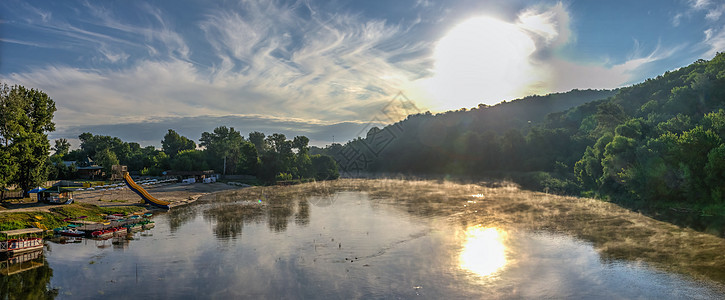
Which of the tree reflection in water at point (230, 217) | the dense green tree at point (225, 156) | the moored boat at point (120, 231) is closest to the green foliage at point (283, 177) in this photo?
the dense green tree at point (225, 156)

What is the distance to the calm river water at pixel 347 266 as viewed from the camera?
2338 cm

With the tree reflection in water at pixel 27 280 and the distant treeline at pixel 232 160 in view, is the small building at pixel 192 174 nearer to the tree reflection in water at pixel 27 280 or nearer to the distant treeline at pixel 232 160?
the distant treeline at pixel 232 160

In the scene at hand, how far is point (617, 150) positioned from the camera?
63562 millimetres

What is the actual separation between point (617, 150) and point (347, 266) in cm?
5736

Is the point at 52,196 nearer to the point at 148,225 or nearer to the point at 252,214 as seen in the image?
the point at 148,225

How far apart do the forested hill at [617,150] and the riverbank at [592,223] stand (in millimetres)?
7348

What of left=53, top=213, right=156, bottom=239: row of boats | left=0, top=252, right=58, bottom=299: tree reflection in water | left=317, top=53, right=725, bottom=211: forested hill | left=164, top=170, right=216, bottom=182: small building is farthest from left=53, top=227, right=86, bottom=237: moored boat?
left=317, top=53, right=725, bottom=211: forested hill

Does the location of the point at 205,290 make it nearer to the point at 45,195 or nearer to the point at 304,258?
the point at 304,258

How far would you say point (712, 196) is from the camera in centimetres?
4919

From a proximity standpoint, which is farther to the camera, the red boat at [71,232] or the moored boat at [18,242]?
the red boat at [71,232]

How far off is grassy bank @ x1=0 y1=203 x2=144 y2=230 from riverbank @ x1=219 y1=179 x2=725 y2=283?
24.4 m

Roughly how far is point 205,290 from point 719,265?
3675cm

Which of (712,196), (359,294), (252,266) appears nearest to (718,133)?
(712,196)

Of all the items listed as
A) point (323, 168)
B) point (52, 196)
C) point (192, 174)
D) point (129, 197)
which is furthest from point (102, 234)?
point (323, 168)
